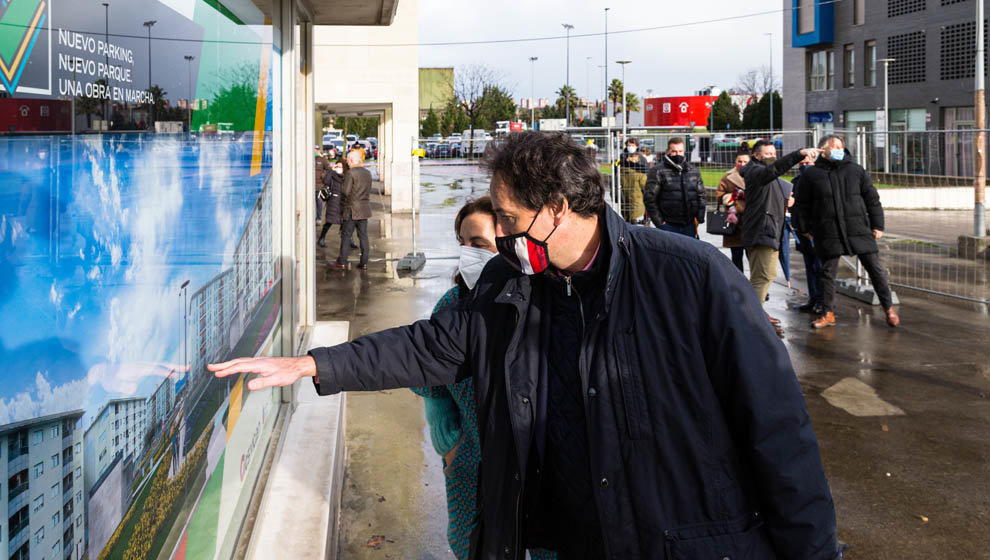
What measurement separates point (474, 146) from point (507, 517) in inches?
652

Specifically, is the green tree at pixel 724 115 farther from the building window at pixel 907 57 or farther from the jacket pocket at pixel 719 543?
the jacket pocket at pixel 719 543

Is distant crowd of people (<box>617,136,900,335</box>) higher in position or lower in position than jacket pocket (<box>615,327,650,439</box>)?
higher

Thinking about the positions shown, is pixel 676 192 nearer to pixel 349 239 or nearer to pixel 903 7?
pixel 349 239

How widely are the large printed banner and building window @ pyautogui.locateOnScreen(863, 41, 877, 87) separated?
161 feet

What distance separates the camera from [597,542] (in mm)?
2248

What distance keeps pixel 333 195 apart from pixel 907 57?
37732 mm

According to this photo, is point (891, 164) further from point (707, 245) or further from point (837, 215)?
point (707, 245)

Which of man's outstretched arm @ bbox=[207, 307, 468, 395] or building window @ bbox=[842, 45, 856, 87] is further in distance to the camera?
building window @ bbox=[842, 45, 856, 87]

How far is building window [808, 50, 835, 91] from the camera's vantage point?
50312 millimetres

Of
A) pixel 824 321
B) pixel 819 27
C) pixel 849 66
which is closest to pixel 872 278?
pixel 824 321

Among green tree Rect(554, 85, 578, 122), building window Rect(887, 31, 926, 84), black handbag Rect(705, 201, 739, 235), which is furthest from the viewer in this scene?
green tree Rect(554, 85, 578, 122)

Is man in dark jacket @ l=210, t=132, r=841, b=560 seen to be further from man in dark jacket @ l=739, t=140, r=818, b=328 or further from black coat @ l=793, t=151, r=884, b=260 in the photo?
black coat @ l=793, t=151, r=884, b=260

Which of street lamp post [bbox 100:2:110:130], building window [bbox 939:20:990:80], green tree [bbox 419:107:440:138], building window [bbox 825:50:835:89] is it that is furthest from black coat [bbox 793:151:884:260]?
green tree [bbox 419:107:440:138]

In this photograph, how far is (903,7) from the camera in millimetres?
43969
